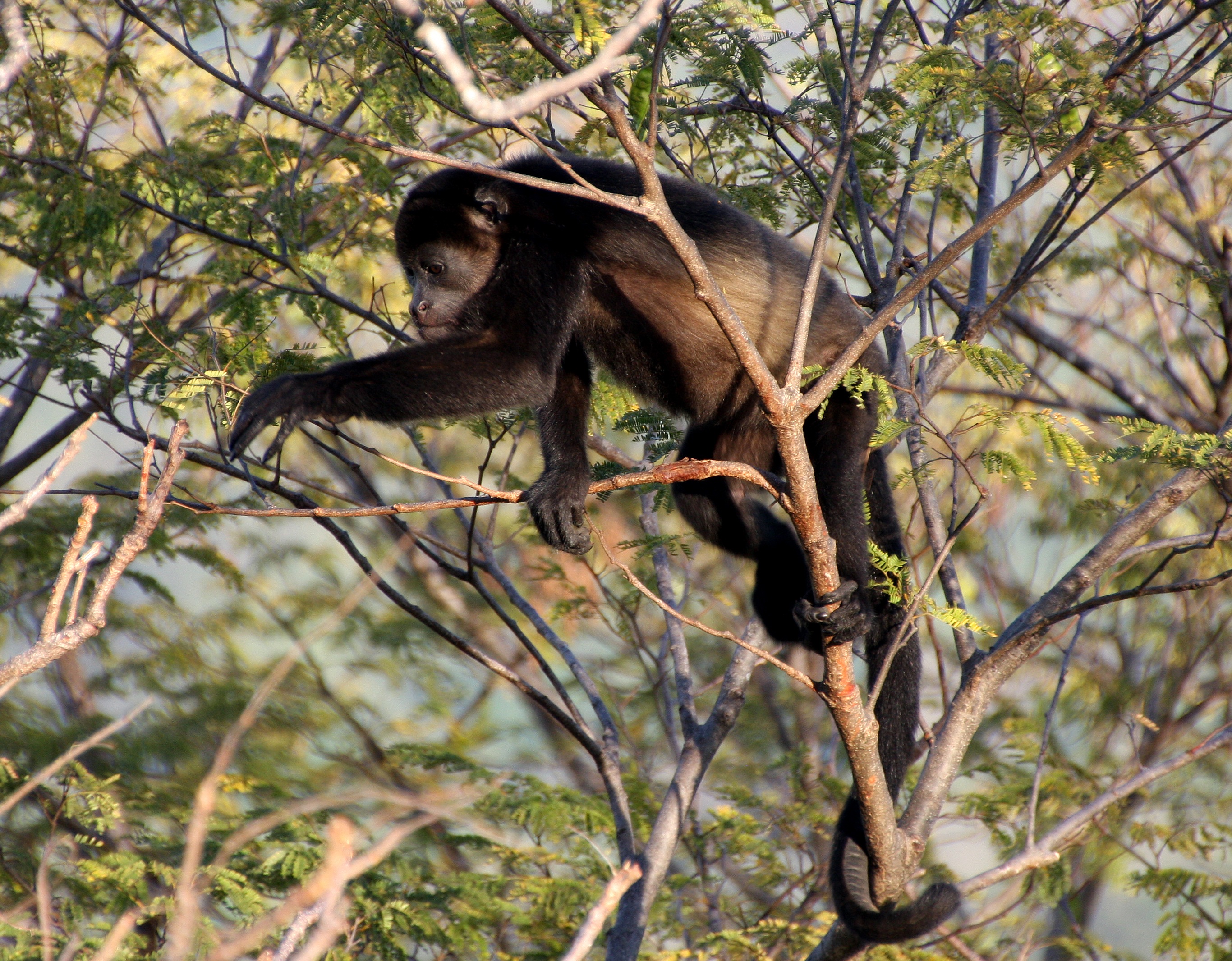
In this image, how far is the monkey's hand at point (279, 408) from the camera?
3205 millimetres

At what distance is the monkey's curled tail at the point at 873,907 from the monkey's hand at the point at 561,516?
52.6 inches

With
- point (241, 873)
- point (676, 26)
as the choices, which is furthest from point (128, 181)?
point (241, 873)

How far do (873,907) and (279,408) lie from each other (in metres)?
2.37

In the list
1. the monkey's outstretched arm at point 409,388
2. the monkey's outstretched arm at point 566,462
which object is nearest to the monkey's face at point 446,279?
the monkey's outstretched arm at point 566,462

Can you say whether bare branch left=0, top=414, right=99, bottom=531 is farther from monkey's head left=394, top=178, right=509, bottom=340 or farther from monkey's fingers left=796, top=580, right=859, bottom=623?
monkey's head left=394, top=178, right=509, bottom=340

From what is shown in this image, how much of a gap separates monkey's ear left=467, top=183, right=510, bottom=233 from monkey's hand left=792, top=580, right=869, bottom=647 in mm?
1884

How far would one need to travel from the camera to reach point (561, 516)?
3764 millimetres

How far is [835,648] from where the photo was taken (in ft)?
9.58

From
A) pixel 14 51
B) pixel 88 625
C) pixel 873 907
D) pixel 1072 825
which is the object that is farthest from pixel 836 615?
pixel 14 51

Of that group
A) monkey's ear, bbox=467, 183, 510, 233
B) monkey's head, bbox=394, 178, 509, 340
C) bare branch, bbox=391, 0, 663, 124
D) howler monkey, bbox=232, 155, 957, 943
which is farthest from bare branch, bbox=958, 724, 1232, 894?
bare branch, bbox=391, 0, 663, 124

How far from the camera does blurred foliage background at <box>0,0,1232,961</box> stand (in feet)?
12.1

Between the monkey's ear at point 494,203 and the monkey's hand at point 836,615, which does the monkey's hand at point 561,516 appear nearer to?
the monkey's hand at point 836,615

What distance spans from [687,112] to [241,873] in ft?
11.4

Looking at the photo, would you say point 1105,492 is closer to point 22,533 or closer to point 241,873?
point 241,873
